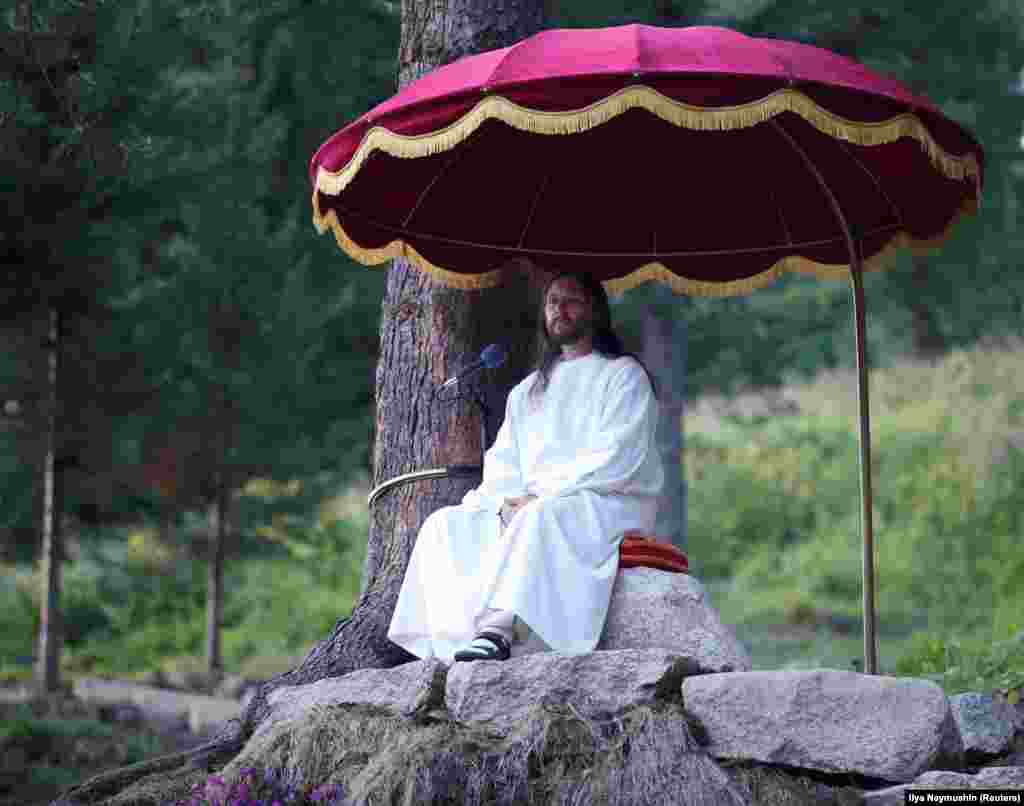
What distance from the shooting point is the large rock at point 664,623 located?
6262 millimetres

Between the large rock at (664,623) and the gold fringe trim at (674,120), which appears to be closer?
the gold fringe trim at (674,120)

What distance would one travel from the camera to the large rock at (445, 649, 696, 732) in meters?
5.79

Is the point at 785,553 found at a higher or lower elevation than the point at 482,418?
lower

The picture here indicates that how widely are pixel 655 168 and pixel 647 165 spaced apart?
5cm

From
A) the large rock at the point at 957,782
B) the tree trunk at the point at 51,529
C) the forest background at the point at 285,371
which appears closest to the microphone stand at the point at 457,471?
the forest background at the point at 285,371

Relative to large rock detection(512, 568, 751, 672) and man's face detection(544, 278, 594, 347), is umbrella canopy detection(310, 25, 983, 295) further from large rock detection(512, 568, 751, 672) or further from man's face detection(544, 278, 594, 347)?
large rock detection(512, 568, 751, 672)

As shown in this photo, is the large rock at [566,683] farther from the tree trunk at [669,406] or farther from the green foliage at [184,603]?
the green foliage at [184,603]

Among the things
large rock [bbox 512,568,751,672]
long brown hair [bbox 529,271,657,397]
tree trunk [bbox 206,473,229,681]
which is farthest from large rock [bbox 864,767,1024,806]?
tree trunk [bbox 206,473,229,681]

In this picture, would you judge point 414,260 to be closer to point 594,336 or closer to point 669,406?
point 594,336

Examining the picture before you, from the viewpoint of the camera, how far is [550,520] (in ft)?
21.3

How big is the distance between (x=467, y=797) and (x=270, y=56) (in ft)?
28.7

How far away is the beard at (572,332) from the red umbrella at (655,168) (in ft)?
2.04

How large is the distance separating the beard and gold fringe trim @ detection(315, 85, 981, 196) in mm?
1478

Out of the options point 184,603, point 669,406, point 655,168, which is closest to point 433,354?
point 655,168
